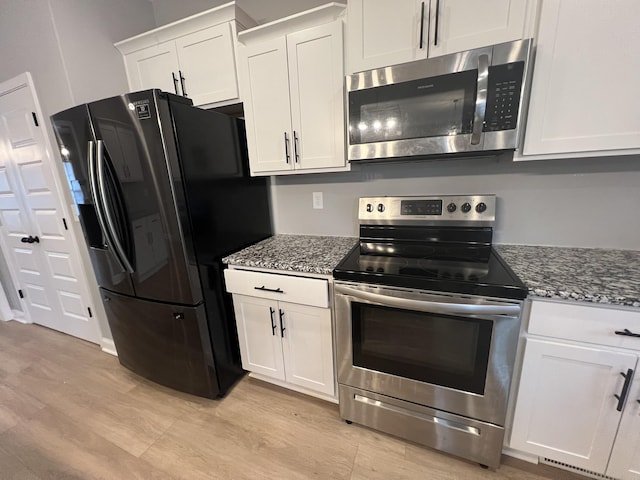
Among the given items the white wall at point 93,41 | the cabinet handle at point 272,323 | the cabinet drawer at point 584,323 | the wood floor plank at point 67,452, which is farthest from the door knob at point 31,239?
the cabinet drawer at point 584,323

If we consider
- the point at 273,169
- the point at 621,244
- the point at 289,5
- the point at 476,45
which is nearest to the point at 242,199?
the point at 273,169

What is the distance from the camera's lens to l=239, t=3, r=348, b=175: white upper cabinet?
4.53ft

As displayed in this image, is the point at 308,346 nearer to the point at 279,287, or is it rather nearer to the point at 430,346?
the point at 279,287

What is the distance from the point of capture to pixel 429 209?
1.52m

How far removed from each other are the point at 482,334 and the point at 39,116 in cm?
313

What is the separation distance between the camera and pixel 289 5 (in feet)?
5.69

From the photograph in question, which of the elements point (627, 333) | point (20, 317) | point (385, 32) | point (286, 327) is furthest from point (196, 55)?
point (20, 317)

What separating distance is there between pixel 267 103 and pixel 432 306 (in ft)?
4.78

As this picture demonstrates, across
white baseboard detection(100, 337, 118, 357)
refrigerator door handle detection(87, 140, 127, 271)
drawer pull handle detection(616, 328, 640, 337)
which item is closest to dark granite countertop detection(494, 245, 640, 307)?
drawer pull handle detection(616, 328, 640, 337)

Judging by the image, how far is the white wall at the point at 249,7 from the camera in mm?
1721

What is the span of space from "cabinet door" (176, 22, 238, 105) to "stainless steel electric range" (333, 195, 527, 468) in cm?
134

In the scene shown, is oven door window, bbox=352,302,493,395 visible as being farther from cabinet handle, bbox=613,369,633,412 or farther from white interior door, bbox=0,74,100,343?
white interior door, bbox=0,74,100,343

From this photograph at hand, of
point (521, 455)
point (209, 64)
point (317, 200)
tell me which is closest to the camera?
point (521, 455)

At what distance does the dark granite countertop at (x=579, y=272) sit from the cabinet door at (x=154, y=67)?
2.31 m
